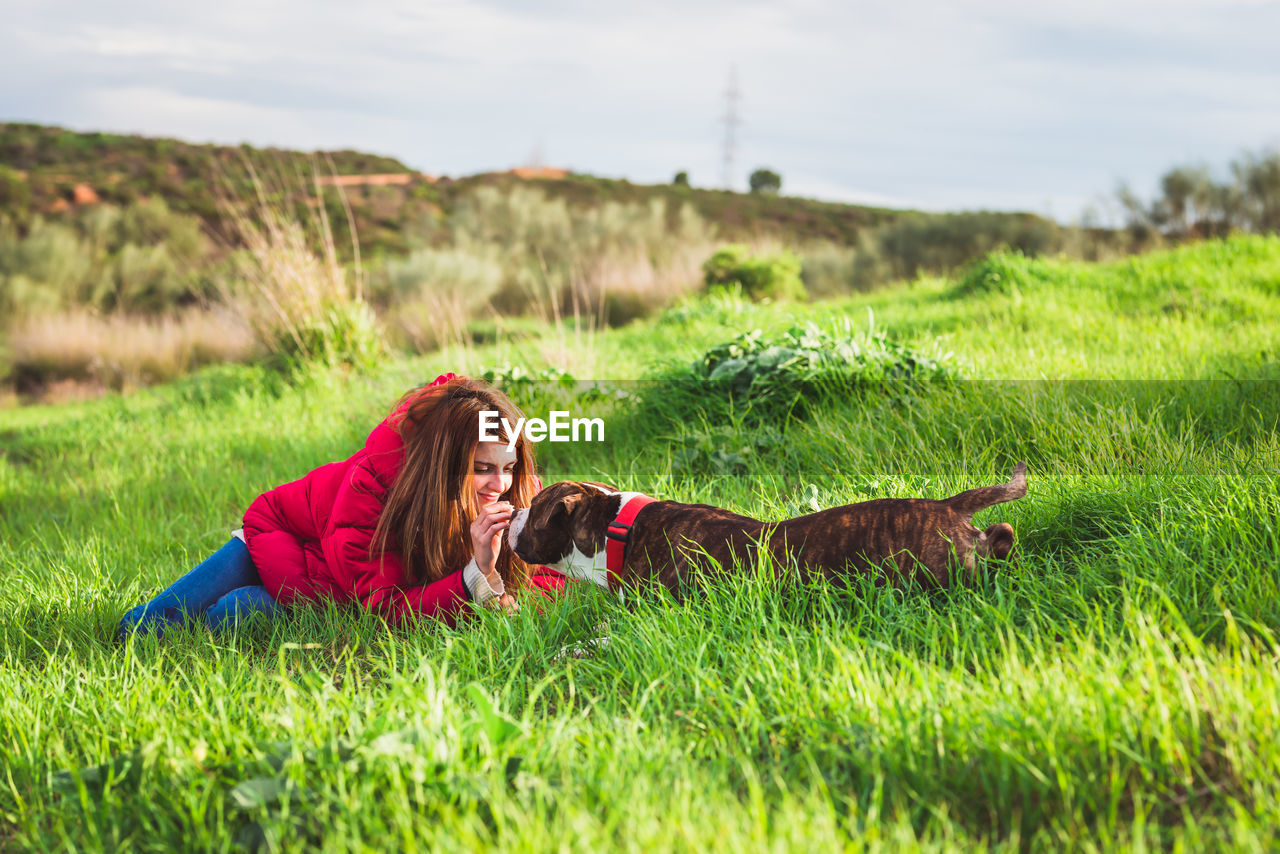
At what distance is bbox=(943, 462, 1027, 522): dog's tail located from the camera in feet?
7.93

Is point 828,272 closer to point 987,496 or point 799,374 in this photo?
point 799,374

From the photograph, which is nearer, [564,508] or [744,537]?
[744,537]

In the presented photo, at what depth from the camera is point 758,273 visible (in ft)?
37.2

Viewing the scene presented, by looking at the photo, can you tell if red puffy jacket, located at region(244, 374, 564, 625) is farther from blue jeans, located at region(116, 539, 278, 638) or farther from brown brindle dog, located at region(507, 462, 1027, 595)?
brown brindle dog, located at region(507, 462, 1027, 595)

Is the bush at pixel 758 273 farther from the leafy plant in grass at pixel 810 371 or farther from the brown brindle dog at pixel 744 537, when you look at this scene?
the brown brindle dog at pixel 744 537

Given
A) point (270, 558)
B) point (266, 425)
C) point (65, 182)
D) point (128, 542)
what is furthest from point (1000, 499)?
point (65, 182)

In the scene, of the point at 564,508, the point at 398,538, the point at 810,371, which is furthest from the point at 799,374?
the point at 398,538

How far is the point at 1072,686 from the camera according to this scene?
1.80 meters

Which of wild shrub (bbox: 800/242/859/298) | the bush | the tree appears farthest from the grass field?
the tree

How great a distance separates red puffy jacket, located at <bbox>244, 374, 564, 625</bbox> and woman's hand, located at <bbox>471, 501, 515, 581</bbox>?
0.37 feet

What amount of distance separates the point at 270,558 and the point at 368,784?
6.06 feet

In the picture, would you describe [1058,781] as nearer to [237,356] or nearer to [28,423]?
[28,423]

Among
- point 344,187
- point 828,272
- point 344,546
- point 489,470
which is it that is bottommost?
point 344,546

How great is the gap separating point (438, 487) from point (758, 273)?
8971 millimetres
